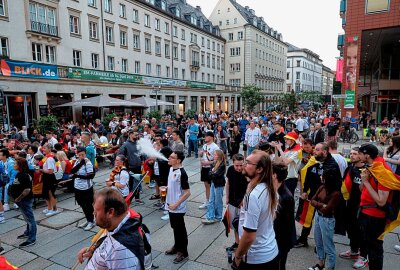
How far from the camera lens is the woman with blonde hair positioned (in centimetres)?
595

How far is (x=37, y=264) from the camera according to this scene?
483cm

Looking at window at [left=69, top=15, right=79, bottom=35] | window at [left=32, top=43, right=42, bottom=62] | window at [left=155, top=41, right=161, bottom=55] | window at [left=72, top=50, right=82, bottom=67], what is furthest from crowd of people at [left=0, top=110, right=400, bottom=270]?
window at [left=155, top=41, right=161, bottom=55]

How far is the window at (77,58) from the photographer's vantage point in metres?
25.2

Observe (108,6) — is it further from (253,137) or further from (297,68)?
(297,68)

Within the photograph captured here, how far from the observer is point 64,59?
23.9 m

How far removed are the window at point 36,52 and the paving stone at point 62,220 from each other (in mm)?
19464

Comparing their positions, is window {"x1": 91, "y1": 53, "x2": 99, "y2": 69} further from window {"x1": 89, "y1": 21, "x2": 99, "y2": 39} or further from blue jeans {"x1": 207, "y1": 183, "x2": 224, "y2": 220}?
blue jeans {"x1": 207, "y1": 183, "x2": 224, "y2": 220}

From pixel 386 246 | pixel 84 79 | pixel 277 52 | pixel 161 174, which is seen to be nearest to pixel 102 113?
pixel 84 79

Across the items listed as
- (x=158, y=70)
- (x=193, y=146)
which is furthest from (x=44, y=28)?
(x=193, y=146)

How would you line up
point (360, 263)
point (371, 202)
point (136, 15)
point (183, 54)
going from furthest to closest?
point (183, 54)
point (136, 15)
point (360, 263)
point (371, 202)

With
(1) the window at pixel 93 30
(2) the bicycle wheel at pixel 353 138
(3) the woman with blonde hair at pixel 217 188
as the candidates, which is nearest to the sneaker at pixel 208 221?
(3) the woman with blonde hair at pixel 217 188

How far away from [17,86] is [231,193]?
68.9ft

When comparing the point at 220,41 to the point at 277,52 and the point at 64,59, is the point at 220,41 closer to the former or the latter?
the point at 277,52

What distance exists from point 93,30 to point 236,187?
27.9 metres
